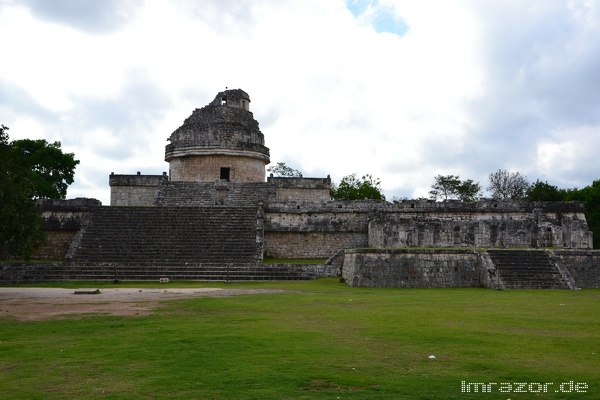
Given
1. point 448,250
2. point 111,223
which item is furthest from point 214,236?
point 448,250

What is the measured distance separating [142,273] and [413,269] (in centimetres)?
861

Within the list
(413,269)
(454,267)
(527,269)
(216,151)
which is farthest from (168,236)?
(527,269)

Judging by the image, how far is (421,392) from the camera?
5434 millimetres

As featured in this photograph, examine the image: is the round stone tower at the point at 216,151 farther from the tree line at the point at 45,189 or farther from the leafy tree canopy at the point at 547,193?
the leafy tree canopy at the point at 547,193

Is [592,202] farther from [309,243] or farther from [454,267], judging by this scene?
[454,267]

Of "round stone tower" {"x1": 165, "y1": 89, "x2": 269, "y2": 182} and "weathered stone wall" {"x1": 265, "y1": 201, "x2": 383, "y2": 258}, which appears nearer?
"weathered stone wall" {"x1": 265, "y1": 201, "x2": 383, "y2": 258}

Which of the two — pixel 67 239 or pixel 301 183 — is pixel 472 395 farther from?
pixel 301 183

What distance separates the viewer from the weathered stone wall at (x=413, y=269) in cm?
1798

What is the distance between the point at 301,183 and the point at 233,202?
493 centimetres

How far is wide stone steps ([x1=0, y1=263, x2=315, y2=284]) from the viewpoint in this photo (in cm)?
1923

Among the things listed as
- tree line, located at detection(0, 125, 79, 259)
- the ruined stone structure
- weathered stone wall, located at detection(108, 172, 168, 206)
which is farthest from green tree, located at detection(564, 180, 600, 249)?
tree line, located at detection(0, 125, 79, 259)

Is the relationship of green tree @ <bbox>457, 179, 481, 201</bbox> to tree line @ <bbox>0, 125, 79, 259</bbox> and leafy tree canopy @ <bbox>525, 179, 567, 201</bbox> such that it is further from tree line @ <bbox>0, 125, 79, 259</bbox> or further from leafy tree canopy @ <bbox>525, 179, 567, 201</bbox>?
tree line @ <bbox>0, 125, 79, 259</bbox>

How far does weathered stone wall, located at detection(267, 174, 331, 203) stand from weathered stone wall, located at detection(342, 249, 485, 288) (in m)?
13.1

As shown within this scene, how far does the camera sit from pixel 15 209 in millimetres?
14344
